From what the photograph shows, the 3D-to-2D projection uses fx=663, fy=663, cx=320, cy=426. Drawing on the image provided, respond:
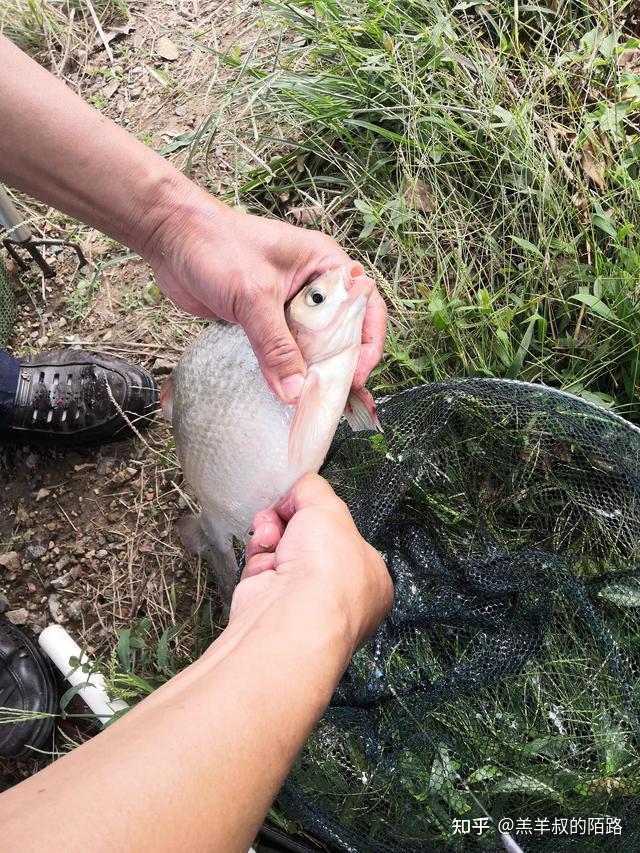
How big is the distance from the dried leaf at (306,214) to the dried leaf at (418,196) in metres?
0.44

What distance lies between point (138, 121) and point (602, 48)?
2.59 metres

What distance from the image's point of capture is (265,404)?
2289 millimetres

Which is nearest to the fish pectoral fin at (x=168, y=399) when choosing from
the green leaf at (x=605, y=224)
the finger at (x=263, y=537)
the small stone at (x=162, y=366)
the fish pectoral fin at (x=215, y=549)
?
the fish pectoral fin at (x=215, y=549)

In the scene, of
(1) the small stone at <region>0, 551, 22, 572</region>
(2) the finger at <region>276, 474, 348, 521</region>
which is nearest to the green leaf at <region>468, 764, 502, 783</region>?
(2) the finger at <region>276, 474, 348, 521</region>

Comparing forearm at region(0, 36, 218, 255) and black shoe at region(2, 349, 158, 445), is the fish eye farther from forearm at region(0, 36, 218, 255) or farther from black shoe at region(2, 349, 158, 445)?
black shoe at region(2, 349, 158, 445)

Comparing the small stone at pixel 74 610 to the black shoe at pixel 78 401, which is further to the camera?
the black shoe at pixel 78 401

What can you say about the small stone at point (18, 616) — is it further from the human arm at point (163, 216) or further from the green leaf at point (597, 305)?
the green leaf at point (597, 305)

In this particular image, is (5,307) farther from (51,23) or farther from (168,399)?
(51,23)

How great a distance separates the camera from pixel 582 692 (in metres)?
2.21

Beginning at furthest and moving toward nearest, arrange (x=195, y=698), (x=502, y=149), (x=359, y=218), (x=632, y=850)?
(x=359, y=218) < (x=502, y=149) < (x=632, y=850) < (x=195, y=698)

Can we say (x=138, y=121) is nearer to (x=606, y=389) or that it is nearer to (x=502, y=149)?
(x=502, y=149)

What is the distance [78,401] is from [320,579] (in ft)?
6.81

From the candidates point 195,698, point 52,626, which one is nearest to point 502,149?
point 195,698

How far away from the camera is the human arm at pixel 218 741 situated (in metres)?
1.03
